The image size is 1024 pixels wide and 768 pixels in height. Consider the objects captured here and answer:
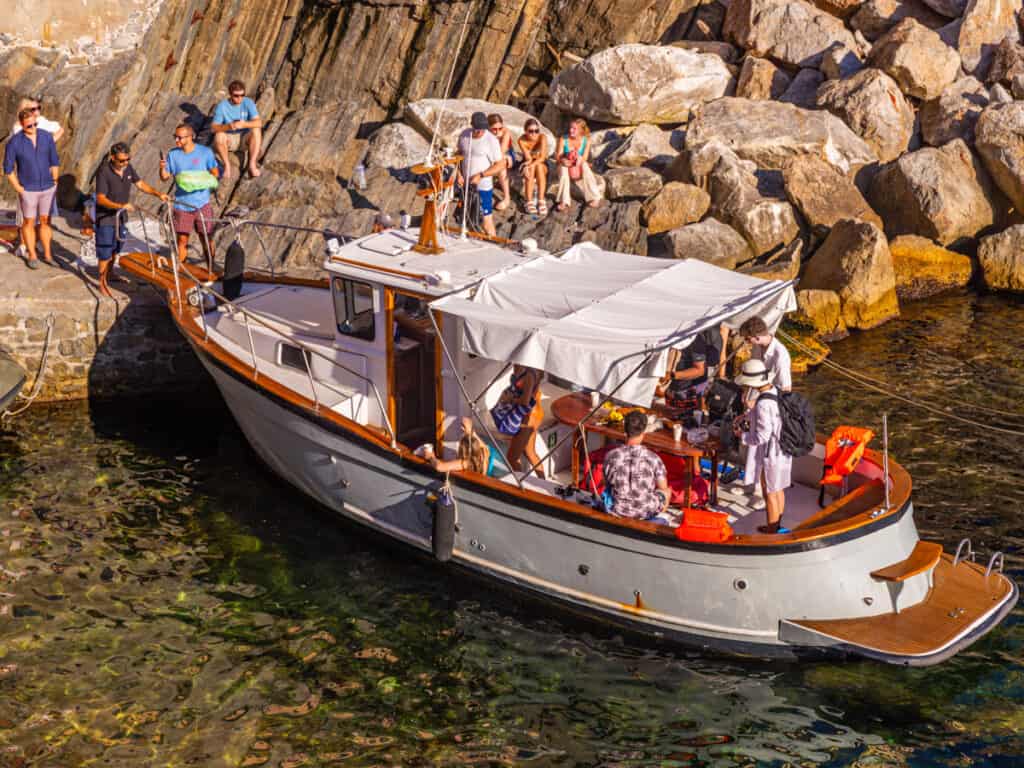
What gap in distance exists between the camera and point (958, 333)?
1877 cm

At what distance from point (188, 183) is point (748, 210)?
9192mm

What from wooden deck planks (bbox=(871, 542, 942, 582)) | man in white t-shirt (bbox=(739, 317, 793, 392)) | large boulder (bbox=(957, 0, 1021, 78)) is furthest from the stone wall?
large boulder (bbox=(957, 0, 1021, 78))

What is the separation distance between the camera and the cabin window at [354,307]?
1230 centimetres

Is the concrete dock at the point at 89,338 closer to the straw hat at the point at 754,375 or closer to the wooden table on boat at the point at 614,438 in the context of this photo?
the wooden table on boat at the point at 614,438

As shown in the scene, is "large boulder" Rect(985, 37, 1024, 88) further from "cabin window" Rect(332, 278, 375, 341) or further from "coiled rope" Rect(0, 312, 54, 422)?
"coiled rope" Rect(0, 312, 54, 422)

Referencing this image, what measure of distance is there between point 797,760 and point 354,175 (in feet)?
44.4

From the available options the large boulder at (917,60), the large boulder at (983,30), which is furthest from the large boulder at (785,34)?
the large boulder at (983,30)

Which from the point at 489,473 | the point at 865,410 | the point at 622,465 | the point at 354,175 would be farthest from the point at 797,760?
the point at 354,175

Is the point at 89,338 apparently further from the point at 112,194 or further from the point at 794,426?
the point at 794,426

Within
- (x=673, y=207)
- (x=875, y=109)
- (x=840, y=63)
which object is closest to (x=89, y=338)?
(x=673, y=207)

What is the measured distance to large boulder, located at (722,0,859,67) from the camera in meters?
25.3

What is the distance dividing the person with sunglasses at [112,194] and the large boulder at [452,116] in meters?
6.48

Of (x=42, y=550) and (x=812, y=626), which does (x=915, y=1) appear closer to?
(x=812, y=626)

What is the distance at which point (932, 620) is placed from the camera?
1054 centimetres
